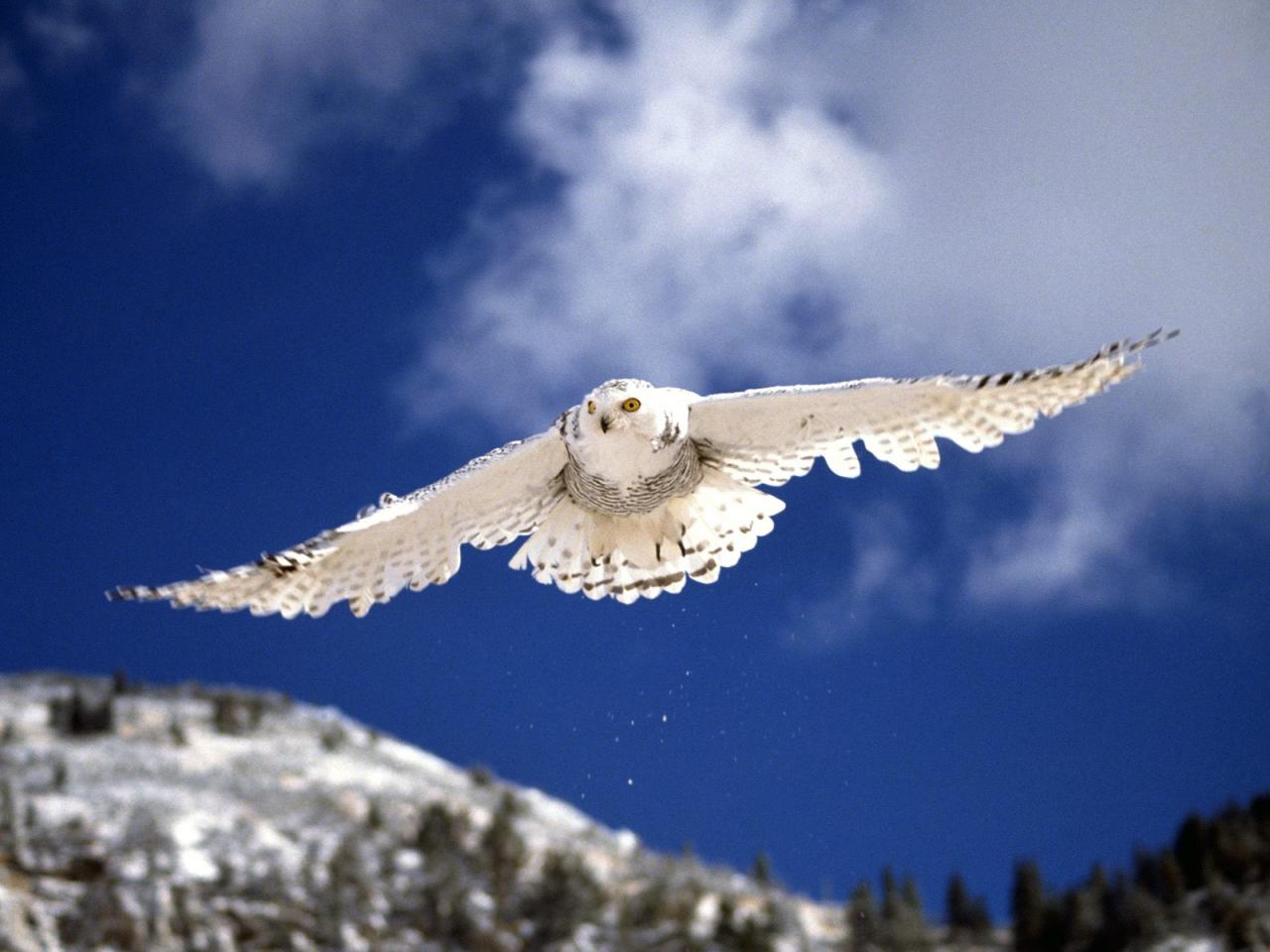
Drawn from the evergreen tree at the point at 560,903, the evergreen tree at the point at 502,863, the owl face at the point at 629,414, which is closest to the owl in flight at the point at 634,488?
the owl face at the point at 629,414

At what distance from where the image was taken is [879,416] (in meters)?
6.61

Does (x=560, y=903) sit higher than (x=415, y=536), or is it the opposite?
(x=560, y=903)

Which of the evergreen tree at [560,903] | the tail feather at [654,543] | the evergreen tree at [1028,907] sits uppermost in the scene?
the evergreen tree at [560,903]

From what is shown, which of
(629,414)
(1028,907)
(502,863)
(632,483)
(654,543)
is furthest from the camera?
(502,863)

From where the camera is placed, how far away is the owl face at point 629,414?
6.27m

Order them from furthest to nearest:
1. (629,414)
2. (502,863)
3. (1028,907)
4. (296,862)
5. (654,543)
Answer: (502,863)
(296,862)
(1028,907)
(654,543)
(629,414)

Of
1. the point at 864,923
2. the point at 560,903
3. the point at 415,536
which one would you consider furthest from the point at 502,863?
the point at 415,536

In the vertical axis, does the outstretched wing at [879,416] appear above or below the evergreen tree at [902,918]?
below

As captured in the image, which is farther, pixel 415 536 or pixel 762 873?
pixel 762 873

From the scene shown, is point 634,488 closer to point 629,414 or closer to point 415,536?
point 629,414

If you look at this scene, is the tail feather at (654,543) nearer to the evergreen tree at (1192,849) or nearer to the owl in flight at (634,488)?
the owl in flight at (634,488)

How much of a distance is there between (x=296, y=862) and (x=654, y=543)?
119ft

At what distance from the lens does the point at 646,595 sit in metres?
7.00

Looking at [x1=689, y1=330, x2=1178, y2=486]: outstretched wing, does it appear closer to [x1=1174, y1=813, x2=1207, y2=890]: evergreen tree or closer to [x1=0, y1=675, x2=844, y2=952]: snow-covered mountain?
[x1=0, y1=675, x2=844, y2=952]: snow-covered mountain
